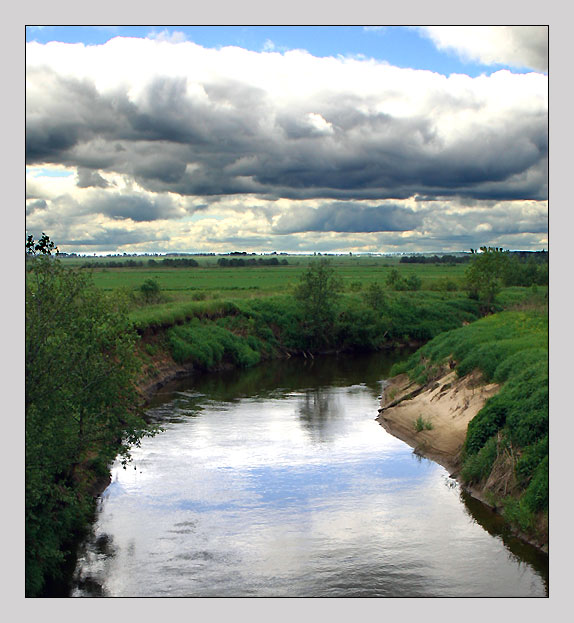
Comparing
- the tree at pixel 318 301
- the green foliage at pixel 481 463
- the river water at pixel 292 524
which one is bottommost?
the river water at pixel 292 524

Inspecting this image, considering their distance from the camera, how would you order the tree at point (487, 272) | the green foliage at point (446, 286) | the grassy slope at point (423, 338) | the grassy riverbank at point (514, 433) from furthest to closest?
the green foliage at point (446, 286)
the tree at point (487, 272)
the grassy slope at point (423, 338)
the grassy riverbank at point (514, 433)

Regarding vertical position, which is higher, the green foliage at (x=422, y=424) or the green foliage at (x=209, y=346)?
the green foliage at (x=209, y=346)

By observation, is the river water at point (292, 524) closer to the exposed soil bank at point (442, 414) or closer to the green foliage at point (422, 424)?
the exposed soil bank at point (442, 414)

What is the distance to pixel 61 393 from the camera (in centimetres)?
1667

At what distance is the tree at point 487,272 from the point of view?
7919 centimetres

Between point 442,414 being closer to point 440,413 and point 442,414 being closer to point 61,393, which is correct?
point 440,413

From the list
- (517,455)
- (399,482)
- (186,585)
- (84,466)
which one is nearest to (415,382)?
(399,482)

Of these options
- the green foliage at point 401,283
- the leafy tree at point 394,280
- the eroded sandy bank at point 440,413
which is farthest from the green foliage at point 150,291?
the leafy tree at point 394,280

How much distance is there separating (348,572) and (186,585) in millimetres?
4186

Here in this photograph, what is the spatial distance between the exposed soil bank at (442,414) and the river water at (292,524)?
63cm

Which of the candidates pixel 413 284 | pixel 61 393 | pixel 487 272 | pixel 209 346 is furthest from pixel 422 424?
pixel 413 284

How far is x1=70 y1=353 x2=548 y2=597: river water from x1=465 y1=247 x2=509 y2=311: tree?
47.4 meters

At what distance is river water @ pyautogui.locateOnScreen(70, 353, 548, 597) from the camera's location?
18016 millimetres

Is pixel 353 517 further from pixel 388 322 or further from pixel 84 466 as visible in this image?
pixel 388 322
